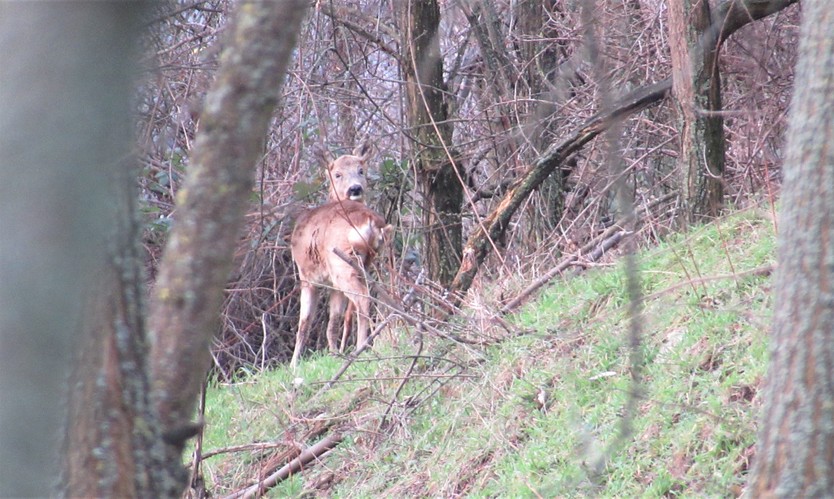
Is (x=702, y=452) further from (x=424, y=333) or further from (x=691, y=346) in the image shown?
(x=424, y=333)

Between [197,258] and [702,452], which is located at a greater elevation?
[197,258]

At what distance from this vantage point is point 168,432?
221 cm

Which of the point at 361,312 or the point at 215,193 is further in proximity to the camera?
the point at 361,312

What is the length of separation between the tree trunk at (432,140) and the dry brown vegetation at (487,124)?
191 millimetres

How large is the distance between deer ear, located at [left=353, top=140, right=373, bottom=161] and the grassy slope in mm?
4321

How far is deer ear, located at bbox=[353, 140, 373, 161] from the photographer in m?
12.9

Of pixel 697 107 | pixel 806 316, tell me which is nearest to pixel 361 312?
pixel 697 107

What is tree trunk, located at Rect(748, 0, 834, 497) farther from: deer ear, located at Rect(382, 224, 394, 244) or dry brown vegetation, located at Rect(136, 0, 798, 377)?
deer ear, located at Rect(382, 224, 394, 244)

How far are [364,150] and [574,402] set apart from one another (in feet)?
23.7

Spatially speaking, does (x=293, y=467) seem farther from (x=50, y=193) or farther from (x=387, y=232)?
(x=50, y=193)

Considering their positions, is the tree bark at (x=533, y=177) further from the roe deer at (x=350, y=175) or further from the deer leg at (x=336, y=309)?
the roe deer at (x=350, y=175)

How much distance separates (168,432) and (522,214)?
31.9 feet

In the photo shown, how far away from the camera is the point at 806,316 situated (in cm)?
274

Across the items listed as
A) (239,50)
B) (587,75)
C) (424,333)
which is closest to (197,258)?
(239,50)
